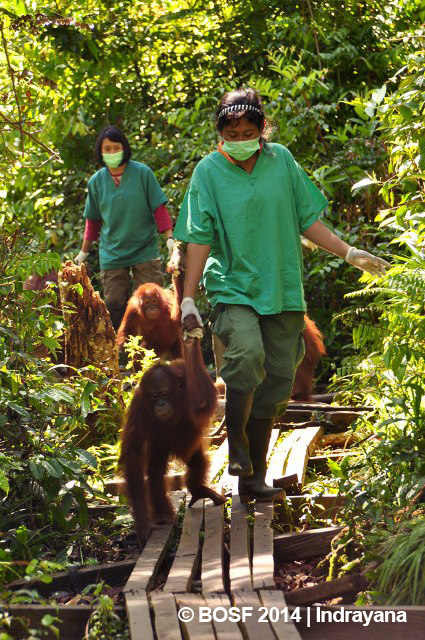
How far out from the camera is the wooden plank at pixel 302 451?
541cm

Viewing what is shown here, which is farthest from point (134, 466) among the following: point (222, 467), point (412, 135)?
point (412, 135)

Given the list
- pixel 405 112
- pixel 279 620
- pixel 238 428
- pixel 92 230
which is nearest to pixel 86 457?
pixel 238 428

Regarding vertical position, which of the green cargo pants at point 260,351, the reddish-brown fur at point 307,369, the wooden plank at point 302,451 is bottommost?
the wooden plank at point 302,451

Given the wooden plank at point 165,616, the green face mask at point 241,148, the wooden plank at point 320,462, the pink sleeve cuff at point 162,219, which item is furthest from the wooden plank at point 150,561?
the pink sleeve cuff at point 162,219

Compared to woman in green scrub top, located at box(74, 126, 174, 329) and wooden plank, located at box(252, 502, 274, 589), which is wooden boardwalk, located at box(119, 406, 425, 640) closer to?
wooden plank, located at box(252, 502, 274, 589)

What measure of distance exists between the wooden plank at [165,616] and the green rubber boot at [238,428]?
114 cm

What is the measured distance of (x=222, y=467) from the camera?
573 cm

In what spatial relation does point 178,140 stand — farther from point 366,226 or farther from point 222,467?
point 222,467

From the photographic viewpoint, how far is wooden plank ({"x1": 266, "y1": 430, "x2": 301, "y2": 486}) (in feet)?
17.7

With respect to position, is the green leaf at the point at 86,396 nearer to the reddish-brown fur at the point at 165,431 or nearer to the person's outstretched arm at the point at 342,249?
the reddish-brown fur at the point at 165,431

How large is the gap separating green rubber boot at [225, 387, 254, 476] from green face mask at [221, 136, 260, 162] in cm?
111

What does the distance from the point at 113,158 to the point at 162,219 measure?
2.24ft

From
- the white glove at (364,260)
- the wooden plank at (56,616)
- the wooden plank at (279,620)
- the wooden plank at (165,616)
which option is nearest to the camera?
the wooden plank at (279,620)

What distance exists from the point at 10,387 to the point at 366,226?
440cm
